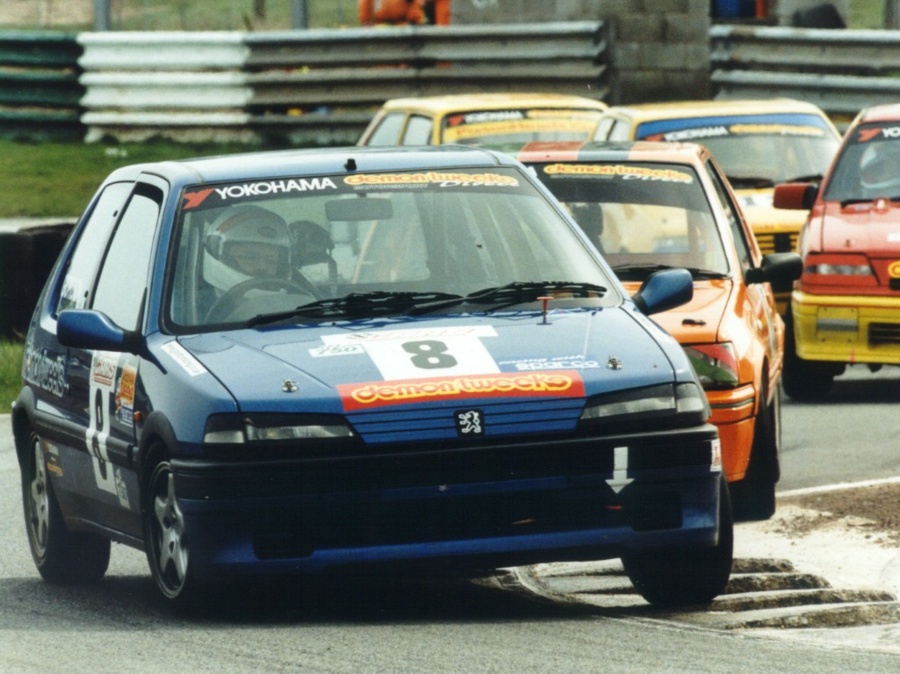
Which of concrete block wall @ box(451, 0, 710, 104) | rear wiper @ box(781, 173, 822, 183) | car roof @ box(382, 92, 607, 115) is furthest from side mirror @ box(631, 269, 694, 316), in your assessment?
concrete block wall @ box(451, 0, 710, 104)

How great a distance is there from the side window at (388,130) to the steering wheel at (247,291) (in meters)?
9.75

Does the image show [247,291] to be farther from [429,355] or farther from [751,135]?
[751,135]

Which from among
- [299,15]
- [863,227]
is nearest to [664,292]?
[863,227]

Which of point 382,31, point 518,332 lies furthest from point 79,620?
point 382,31

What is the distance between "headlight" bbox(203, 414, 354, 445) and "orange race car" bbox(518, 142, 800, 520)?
2.66 meters

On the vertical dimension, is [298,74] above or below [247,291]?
below

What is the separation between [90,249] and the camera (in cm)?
829

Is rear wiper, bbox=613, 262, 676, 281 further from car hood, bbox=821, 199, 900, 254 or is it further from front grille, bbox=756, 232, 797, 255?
front grille, bbox=756, 232, 797, 255

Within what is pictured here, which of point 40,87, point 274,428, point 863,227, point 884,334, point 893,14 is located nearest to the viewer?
point 274,428

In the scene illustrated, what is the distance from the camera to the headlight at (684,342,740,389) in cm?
872

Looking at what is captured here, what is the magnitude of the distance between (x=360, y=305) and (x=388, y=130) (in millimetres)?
10417

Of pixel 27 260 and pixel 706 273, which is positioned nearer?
pixel 706 273

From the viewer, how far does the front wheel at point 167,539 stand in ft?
21.6

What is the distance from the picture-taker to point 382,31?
2303cm
